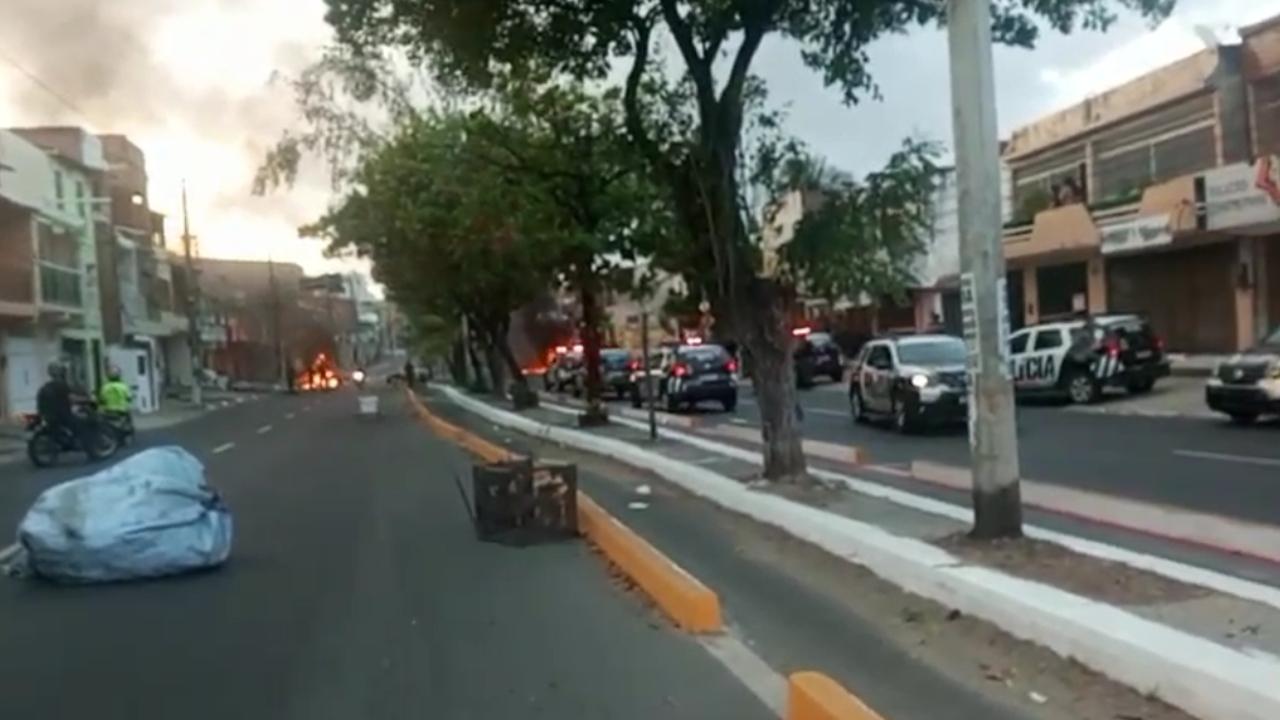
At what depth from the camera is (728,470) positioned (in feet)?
55.7

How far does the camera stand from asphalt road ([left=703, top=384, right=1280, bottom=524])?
13.9 metres

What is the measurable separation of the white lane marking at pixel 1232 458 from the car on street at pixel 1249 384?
11.7 feet

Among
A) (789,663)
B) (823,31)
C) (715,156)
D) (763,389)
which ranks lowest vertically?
(789,663)

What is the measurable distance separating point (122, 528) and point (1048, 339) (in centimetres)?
2242

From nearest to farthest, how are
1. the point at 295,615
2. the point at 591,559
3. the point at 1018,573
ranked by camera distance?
the point at 1018,573, the point at 295,615, the point at 591,559

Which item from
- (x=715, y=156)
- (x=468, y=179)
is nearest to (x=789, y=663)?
(x=715, y=156)

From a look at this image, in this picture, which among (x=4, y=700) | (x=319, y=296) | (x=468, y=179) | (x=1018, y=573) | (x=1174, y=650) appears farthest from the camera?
(x=319, y=296)

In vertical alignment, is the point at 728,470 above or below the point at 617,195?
below

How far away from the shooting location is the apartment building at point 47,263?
4697 cm

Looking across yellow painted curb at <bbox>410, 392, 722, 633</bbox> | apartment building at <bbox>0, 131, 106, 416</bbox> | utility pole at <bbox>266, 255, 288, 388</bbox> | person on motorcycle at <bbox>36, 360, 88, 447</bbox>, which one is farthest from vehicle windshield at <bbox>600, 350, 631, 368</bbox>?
utility pole at <bbox>266, 255, 288, 388</bbox>

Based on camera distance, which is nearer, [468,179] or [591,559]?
[591,559]

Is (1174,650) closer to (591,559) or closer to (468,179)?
(591,559)

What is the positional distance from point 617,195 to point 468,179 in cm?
320

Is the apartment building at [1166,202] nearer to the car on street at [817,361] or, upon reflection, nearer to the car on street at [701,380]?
the car on street at [817,361]
